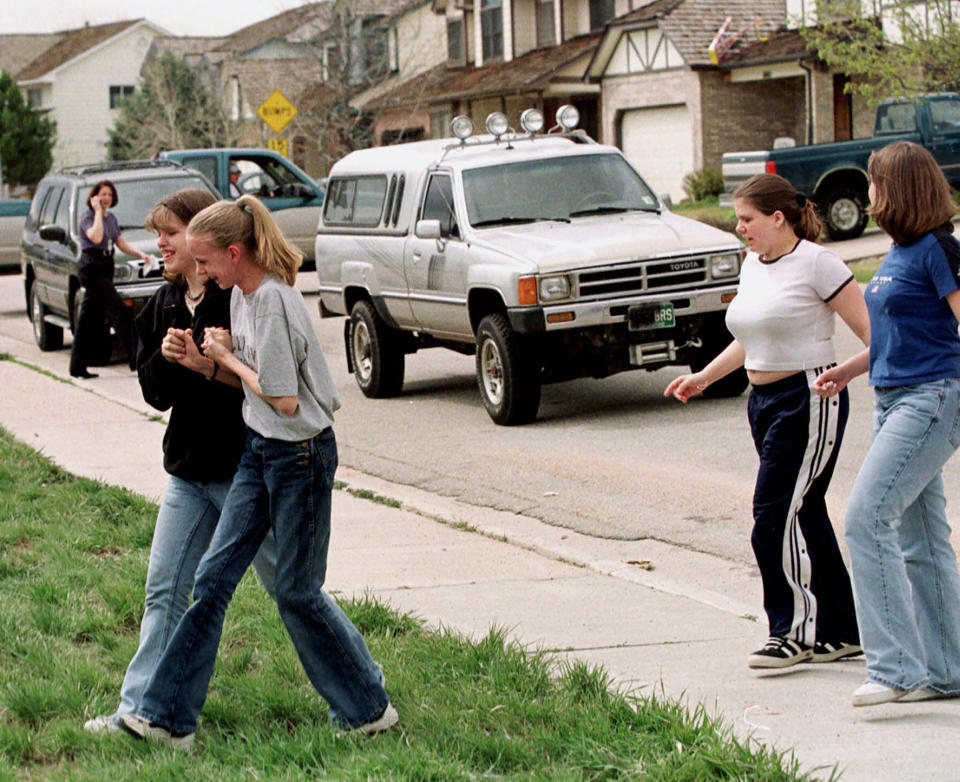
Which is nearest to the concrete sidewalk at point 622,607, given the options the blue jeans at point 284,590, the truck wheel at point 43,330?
the blue jeans at point 284,590

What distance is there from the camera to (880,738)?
184 inches

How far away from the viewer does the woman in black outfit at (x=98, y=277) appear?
15.4m

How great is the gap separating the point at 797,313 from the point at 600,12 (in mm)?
41674

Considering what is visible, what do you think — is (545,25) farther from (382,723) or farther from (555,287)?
(382,723)

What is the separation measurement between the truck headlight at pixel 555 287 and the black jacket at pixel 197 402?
21.6 ft

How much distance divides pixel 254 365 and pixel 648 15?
38484 millimetres

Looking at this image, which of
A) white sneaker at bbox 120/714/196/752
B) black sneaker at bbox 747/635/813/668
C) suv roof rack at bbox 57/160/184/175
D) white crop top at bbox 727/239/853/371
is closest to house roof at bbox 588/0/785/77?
suv roof rack at bbox 57/160/184/175

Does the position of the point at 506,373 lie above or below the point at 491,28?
below

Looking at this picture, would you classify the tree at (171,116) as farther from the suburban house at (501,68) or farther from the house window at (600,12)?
the house window at (600,12)

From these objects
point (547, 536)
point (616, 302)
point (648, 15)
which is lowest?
point (547, 536)

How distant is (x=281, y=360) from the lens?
4.56 meters

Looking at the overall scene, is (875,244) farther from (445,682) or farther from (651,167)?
(445,682)

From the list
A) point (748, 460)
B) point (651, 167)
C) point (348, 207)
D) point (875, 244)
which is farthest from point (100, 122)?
point (748, 460)

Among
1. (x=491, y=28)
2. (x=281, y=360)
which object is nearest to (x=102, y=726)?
(x=281, y=360)
